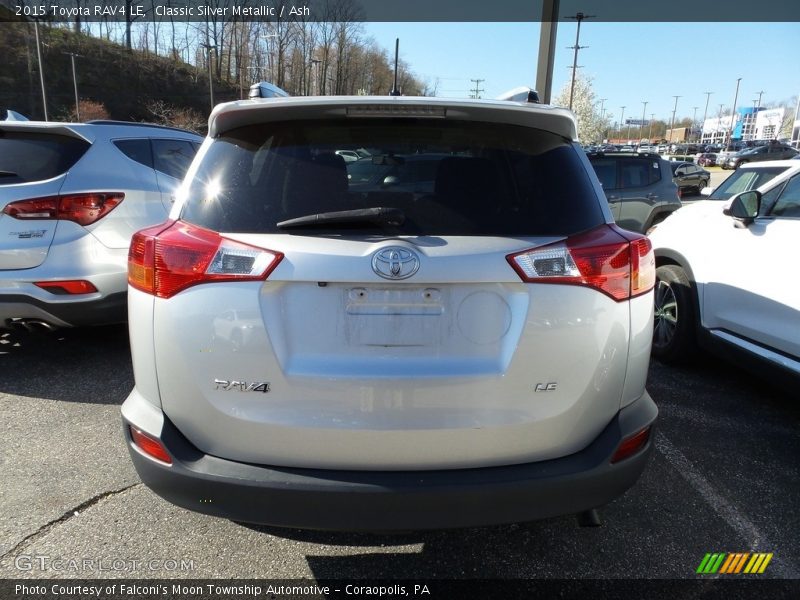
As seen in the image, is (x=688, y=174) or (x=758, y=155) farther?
(x=758, y=155)

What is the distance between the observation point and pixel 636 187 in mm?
10227

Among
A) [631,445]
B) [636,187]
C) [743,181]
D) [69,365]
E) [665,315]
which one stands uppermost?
[743,181]

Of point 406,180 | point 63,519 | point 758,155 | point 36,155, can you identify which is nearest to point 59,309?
point 36,155

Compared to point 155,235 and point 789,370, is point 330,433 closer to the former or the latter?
point 155,235

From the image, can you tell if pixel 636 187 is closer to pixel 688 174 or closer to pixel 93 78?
pixel 688 174

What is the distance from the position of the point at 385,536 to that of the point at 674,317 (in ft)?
10.6

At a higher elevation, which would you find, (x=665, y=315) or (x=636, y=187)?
(x=636, y=187)

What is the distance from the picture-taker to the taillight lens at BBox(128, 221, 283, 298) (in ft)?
5.57

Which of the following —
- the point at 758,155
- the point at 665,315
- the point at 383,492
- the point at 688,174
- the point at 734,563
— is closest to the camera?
the point at 383,492

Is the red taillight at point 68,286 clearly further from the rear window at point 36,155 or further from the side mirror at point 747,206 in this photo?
the side mirror at point 747,206

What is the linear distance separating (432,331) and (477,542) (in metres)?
1.19

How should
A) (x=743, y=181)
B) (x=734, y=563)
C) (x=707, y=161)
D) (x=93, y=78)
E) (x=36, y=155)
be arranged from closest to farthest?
(x=734, y=563), (x=36, y=155), (x=743, y=181), (x=707, y=161), (x=93, y=78)

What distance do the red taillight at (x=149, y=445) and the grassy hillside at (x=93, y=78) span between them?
2433 inches

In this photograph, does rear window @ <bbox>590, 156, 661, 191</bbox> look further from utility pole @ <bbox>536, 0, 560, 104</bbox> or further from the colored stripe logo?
the colored stripe logo
